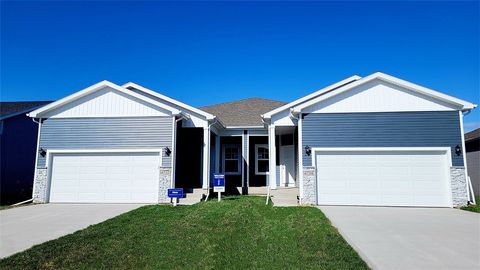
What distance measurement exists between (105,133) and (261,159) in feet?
27.3

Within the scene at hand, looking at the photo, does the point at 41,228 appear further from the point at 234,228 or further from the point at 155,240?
the point at 234,228

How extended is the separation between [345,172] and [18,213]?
11.6 m

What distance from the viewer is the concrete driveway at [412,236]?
16.6 feet

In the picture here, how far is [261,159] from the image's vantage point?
56.5 feet

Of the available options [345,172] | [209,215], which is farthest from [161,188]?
[345,172]

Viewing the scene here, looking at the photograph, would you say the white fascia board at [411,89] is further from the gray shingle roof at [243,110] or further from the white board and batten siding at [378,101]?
the gray shingle roof at [243,110]

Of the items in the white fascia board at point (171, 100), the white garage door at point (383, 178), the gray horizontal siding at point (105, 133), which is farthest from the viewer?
the white fascia board at point (171, 100)

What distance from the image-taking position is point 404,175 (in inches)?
451

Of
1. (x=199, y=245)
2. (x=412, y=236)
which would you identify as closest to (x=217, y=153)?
(x=199, y=245)

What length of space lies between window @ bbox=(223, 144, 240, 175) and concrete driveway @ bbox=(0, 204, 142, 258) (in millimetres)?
6589

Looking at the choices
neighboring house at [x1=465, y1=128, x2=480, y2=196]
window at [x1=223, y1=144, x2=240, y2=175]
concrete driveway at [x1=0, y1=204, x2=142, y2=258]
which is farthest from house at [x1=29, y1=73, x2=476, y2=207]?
neighboring house at [x1=465, y1=128, x2=480, y2=196]

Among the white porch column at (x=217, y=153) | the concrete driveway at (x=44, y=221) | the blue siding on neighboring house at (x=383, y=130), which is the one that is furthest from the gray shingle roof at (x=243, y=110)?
the concrete driveway at (x=44, y=221)

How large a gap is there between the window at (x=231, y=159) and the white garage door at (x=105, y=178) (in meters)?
5.52

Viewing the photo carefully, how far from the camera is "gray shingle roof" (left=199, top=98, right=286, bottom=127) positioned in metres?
16.8
